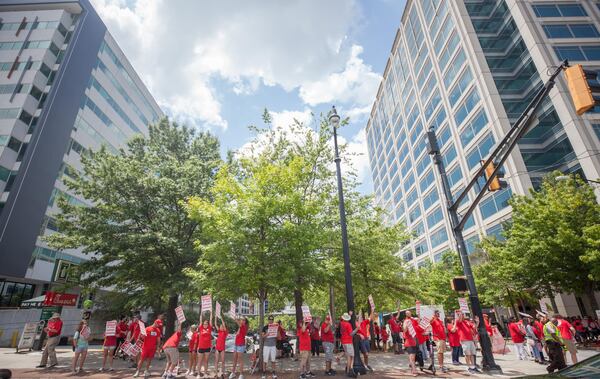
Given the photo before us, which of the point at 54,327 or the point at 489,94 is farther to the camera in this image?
the point at 489,94

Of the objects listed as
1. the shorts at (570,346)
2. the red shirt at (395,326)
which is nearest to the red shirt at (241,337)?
the red shirt at (395,326)

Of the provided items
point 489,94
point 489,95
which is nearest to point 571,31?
point 489,94

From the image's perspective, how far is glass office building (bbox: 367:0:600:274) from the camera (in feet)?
98.8

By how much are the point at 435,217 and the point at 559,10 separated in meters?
28.8

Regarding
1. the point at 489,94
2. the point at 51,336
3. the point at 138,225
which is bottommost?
the point at 51,336

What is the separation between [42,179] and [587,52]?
57.3m

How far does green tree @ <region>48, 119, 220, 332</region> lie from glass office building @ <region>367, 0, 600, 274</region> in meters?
17.2

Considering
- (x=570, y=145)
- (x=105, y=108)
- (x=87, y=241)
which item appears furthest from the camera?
(x=105, y=108)

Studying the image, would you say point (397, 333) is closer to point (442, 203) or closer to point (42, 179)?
point (442, 203)

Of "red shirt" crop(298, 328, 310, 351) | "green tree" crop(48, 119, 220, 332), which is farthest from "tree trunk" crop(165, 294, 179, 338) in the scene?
"red shirt" crop(298, 328, 310, 351)

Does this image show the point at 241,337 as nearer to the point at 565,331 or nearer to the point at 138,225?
the point at 138,225

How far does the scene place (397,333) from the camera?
18.0m

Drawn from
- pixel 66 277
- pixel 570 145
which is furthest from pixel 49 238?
pixel 570 145

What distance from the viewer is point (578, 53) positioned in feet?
104
